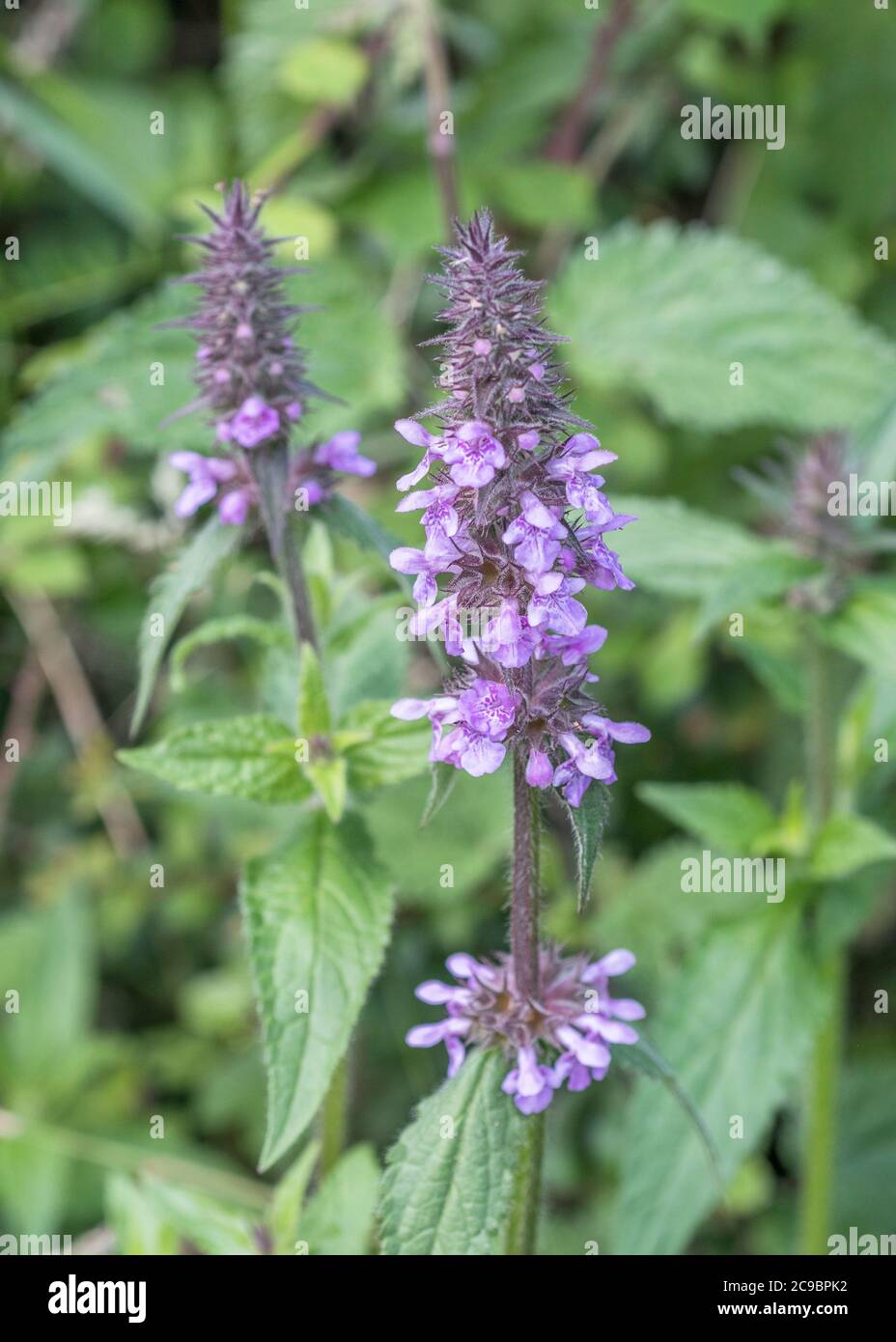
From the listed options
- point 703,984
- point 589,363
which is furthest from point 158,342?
point 703,984

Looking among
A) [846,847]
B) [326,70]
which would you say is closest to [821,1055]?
[846,847]

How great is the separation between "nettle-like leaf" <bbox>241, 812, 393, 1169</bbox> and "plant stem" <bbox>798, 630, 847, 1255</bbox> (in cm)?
133

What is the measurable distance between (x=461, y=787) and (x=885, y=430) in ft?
6.08

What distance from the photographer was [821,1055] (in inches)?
142

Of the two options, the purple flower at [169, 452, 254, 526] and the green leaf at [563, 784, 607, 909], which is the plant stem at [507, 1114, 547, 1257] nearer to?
the green leaf at [563, 784, 607, 909]

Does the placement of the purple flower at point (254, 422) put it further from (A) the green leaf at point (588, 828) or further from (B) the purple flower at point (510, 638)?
(A) the green leaf at point (588, 828)

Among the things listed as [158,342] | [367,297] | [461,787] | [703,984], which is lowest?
[703,984]

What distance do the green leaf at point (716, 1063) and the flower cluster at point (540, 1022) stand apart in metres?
0.96

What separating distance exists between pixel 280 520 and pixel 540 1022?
983 millimetres

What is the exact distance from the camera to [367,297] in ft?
15.1

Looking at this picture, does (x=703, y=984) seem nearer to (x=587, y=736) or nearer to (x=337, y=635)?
(x=337, y=635)

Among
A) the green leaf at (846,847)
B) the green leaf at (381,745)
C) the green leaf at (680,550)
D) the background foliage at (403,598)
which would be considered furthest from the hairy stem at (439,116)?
the green leaf at (846,847)

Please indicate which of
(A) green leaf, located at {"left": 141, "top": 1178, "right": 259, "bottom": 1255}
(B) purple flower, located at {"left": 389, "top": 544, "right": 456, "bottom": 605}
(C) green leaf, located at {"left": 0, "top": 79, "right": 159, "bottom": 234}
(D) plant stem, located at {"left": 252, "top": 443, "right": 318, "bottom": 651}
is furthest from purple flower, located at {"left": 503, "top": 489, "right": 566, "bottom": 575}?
(C) green leaf, located at {"left": 0, "top": 79, "right": 159, "bottom": 234}
